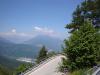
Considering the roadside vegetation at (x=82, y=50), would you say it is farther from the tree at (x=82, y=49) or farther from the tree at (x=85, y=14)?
the tree at (x=85, y=14)

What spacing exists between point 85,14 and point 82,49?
817 inches

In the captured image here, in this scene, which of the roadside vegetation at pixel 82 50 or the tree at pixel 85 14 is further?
the tree at pixel 85 14

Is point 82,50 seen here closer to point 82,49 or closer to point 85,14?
point 82,49

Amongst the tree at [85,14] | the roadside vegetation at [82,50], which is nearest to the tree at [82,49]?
the roadside vegetation at [82,50]

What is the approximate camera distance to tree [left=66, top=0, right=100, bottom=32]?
133 ft

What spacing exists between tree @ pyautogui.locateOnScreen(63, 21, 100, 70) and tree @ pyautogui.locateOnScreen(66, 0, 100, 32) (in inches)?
669

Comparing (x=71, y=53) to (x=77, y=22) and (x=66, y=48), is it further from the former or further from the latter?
(x=77, y=22)

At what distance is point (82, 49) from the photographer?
22.8 meters

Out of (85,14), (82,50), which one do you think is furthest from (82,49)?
(85,14)

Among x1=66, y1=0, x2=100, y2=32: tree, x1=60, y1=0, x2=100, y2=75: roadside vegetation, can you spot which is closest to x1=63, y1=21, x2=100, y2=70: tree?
x1=60, y1=0, x2=100, y2=75: roadside vegetation

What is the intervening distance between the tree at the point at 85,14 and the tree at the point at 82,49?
17.0 metres

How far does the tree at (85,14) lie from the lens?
40403 millimetres

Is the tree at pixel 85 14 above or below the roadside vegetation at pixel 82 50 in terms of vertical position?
above

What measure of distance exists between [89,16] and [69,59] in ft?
65.5
